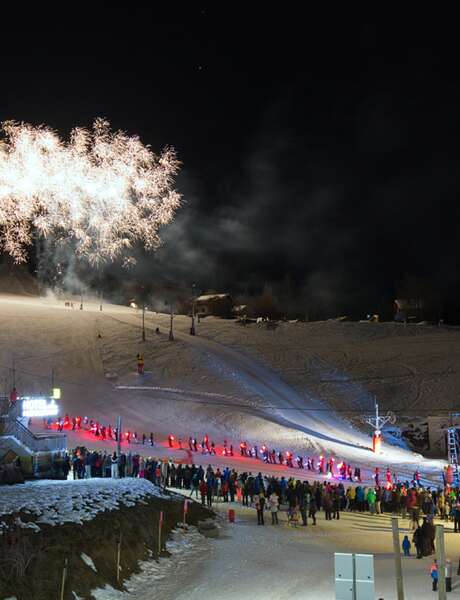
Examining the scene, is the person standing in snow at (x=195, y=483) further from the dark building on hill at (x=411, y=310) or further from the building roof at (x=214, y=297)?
the building roof at (x=214, y=297)

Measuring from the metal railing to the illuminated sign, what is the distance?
4090 millimetres

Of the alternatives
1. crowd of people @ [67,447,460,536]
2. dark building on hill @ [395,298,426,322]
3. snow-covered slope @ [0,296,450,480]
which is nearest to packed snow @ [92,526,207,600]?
crowd of people @ [67,447,460,536]

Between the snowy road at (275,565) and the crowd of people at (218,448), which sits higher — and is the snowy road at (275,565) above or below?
below

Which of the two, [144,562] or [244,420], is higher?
[244,420]

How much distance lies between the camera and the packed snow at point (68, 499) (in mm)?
15180

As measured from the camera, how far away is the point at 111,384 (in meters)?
51.1

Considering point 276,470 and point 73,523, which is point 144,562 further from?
point 276,470

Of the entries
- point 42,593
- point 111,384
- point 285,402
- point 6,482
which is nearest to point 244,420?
point 285,402

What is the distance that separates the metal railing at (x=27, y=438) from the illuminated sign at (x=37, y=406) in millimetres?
4090

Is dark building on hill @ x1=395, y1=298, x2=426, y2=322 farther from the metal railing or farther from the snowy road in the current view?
the snowy road

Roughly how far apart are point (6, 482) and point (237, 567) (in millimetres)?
9020

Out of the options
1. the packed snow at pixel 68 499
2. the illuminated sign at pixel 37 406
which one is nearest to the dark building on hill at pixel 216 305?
the illuminated sign at pixel 37 406

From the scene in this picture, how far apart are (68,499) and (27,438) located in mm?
9645

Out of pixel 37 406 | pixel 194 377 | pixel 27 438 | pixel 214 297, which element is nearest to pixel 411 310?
pixel 214 297
